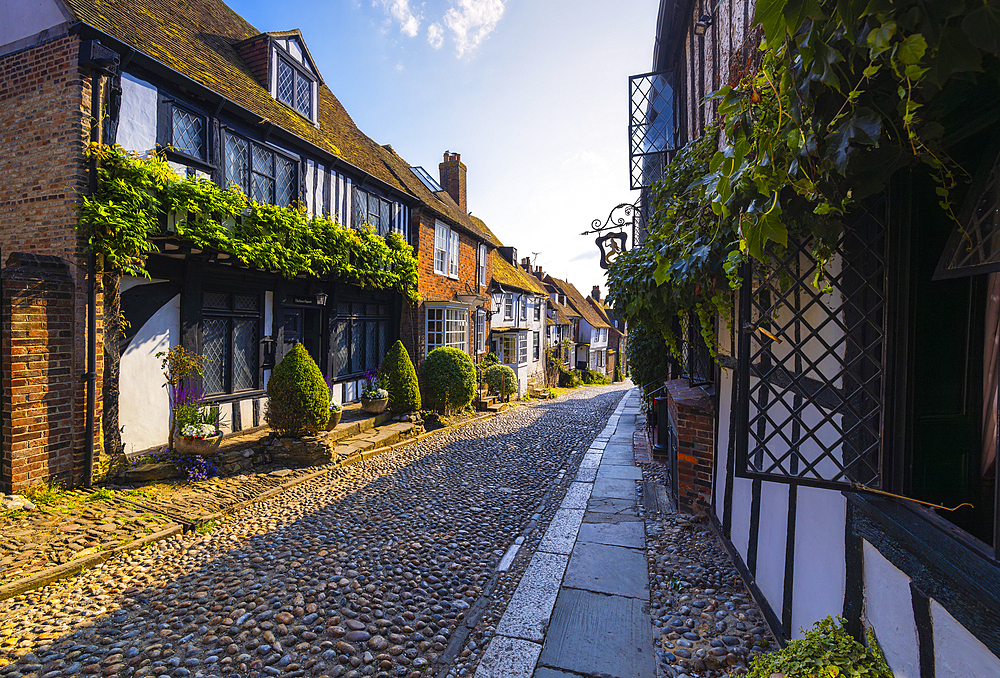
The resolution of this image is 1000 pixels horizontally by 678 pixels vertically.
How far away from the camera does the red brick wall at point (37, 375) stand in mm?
5395

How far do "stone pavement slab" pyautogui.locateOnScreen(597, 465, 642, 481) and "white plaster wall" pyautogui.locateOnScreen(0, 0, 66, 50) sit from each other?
10.3 m

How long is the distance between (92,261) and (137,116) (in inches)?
91.2

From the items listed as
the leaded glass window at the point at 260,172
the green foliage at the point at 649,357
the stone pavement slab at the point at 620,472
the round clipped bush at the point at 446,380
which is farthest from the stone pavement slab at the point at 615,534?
Answer: the leaded glass window at the point at 260,172

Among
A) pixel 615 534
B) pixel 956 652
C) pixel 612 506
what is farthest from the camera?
pixel 612 506

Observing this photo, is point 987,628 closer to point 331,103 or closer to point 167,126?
point 167,126

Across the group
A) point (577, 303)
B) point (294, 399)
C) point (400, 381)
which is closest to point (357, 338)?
point (400, 381)

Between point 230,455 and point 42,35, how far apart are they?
640cm

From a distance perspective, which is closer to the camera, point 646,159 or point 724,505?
point 724,505

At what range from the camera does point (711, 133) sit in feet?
13.1

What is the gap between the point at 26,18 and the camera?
6.32 m

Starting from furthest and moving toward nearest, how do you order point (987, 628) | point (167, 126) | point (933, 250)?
1. point (167, 126)
2. point (933, 250)
3. point (987, 628)

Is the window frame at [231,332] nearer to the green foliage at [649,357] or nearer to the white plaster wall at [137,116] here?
the white plaster wall at [137,116]

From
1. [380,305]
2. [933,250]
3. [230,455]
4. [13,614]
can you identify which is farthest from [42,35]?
[933,250]

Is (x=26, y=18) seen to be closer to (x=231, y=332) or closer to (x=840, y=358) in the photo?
(x=231, y=332)
